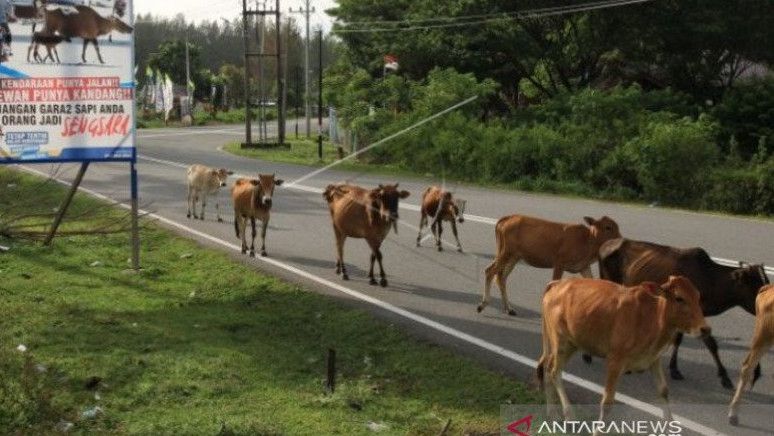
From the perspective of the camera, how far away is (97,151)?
12.9m

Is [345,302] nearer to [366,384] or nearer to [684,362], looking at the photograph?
[366,384]

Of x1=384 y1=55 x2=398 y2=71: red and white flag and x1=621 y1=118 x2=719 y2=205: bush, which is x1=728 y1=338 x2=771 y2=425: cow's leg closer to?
x1=621 y1=118 x2=719 y2=205: bush

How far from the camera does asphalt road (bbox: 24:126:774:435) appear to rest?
8094 millimetres

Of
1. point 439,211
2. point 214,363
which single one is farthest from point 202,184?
point 214,363

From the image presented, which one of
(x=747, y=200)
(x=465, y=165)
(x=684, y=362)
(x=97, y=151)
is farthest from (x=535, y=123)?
(x=684, y=362)

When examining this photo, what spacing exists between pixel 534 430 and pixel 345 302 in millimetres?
4591

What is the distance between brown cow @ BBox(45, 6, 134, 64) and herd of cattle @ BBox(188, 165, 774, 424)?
372 centimetres

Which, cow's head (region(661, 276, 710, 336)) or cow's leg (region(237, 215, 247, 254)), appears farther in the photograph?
cow's leg (region(237, 215, 247, 254))

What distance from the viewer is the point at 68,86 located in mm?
12578

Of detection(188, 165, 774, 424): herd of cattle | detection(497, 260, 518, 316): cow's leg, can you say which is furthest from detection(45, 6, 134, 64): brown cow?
detection(497, 260, 518, 316): cow's leg

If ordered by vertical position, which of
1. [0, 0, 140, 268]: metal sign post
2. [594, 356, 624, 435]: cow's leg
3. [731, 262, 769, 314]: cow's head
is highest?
[0, 0, 140, 268]: metal sign post

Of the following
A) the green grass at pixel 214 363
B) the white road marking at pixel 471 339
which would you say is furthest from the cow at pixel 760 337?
the green grass at pixel 214 363

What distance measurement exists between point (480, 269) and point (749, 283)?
219 inches

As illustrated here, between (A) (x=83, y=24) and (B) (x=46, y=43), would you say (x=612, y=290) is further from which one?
(B) (x=46, y=43)
